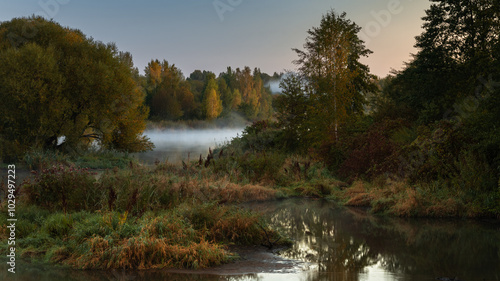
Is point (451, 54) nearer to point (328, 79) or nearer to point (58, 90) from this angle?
point (328, 79)

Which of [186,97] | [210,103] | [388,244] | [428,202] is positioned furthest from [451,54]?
[186,97]

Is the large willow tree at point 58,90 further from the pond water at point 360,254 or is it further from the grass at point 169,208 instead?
the pond water at point 360,254

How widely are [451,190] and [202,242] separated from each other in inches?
335

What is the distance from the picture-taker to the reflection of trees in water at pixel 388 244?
779 centimetres

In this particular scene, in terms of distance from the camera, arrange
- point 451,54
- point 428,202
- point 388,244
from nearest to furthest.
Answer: point 388,244 < point 428,202 < point 451,54

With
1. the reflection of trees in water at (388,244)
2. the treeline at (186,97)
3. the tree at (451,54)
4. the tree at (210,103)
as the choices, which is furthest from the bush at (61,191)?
the tree at (210,103)

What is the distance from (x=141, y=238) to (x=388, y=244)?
503 cm

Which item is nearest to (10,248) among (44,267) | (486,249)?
(44,267)

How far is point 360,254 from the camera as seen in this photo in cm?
870

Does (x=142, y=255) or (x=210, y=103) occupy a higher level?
(x=210, y=103)

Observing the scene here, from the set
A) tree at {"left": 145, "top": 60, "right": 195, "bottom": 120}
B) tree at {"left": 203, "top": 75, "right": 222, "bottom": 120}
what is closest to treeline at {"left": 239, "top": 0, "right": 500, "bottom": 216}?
tree at {"left": 145, "top": 60, "right": 195, "bottom": 120}

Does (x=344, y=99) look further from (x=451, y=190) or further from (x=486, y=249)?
(x=486, y=249)

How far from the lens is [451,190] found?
43.7ft

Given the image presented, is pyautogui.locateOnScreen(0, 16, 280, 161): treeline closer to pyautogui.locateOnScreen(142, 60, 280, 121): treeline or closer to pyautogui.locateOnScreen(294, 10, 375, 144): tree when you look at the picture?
pyautogui.locateOnScreen(294, 10, 375, 144): tree
